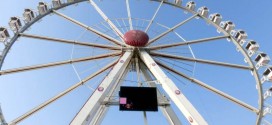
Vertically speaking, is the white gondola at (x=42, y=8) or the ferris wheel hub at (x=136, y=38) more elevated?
the white gondola at (x=42, y=8)

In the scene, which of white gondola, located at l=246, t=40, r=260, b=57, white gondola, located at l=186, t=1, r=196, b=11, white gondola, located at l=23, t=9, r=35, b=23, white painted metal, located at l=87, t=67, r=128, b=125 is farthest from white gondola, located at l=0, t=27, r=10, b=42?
white gondola, located at l=246, t=40, r=260, b=57

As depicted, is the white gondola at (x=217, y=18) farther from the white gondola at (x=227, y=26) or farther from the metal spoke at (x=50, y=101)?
the metal spoke at (x=50, y=101)

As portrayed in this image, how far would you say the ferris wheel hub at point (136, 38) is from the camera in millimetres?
21859

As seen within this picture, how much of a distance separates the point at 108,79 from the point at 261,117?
26.7 ft

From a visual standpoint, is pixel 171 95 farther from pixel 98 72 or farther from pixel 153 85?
pixel 98 72

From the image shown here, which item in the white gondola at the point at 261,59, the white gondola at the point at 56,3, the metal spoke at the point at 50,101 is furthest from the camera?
the white gondola at the point at 56,3

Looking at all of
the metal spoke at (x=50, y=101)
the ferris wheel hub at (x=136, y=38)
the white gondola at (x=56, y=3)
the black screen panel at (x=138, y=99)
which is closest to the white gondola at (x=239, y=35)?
the ferris wheel hub at (x=136, y=38)

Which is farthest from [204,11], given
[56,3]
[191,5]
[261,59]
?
[56,3]

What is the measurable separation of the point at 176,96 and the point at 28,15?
9645 mm

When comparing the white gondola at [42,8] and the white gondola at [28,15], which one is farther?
the white gondola at [42,8]

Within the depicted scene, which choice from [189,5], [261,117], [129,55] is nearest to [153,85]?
[129,55]

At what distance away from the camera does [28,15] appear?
22.6 m

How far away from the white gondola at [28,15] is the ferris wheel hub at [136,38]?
204 inches

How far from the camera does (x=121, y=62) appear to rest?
66.3 feet
